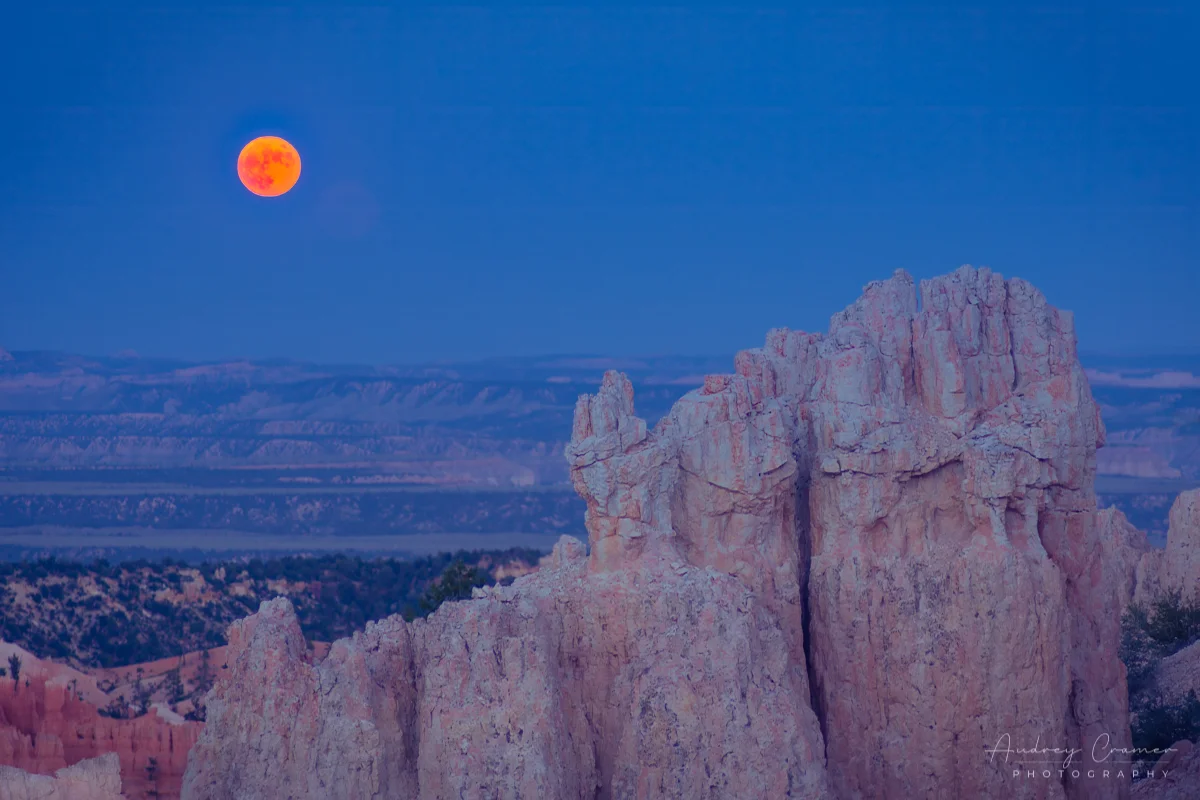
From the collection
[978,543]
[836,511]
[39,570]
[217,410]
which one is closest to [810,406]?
A: [836,511]

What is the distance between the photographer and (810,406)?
93.0 ft

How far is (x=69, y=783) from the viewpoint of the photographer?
27797mm

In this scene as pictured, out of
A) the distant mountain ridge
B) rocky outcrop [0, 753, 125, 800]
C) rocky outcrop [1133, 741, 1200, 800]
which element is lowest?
rocky outcrop [1133, 741, 1200, 800]

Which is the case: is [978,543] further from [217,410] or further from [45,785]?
[217,410]

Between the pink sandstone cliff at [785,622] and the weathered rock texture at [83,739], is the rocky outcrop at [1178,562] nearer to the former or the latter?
the pink sandstone cliff at [785,622]

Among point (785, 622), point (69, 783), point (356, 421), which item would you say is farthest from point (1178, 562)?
point (356, 421)

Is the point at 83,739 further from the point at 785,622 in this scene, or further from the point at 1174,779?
the point at 1174,779

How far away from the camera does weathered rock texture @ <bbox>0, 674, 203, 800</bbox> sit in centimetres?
3362

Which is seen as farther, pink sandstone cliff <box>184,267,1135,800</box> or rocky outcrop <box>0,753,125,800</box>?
rocky outcrop <box>0,753,125,800</box>

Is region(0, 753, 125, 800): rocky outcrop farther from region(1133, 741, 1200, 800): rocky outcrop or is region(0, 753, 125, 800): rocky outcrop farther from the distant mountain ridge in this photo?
the distant mountain ridge

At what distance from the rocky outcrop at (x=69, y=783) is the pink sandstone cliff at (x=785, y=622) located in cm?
392

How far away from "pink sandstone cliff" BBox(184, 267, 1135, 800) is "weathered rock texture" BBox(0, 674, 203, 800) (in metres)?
9.60

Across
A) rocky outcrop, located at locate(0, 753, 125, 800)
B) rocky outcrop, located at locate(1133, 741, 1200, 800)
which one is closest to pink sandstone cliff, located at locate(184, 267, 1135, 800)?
rocky outcrop, located at locate(1133, 741, 1200, 800)

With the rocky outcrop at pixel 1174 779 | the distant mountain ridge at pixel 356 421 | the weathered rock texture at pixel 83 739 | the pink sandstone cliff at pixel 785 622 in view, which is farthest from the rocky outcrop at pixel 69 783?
the distant mountain ridge at pixel 356 421
